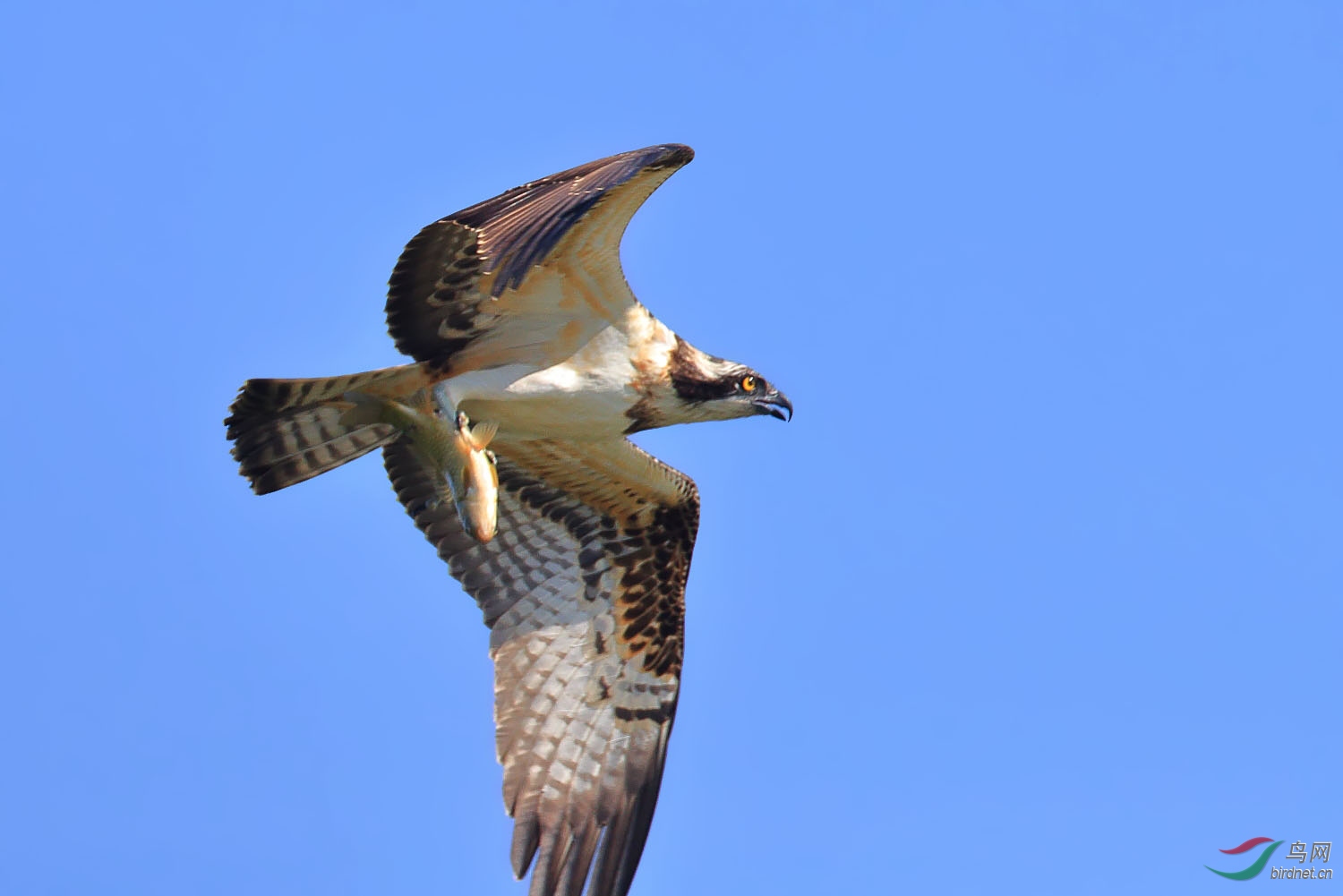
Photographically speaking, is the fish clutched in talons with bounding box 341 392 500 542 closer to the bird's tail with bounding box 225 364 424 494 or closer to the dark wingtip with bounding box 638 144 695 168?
the bird's tail with bounding box 225 364 424 494

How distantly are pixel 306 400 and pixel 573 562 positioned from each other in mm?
2231

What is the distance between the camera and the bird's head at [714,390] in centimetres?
1027

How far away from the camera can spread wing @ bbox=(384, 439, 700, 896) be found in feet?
35.8

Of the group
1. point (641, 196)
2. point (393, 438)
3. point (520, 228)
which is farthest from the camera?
point (393, 438)

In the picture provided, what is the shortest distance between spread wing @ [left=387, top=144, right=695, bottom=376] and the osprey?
0.04 feet

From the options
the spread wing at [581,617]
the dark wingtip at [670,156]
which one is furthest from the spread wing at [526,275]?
the spread wing at [581,617]

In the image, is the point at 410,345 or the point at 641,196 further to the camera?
the point at 410,345

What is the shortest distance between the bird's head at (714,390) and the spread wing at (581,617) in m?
0.63

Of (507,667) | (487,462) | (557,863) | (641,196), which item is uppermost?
(641,196)

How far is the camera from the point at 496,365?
1017 centimetres

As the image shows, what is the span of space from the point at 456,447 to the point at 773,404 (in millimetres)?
1965

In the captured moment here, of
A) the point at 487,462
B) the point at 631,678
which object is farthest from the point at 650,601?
the point at 487,462

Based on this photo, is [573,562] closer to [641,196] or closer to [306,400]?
[306,400]

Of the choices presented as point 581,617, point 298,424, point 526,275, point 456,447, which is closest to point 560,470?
point 581,617
